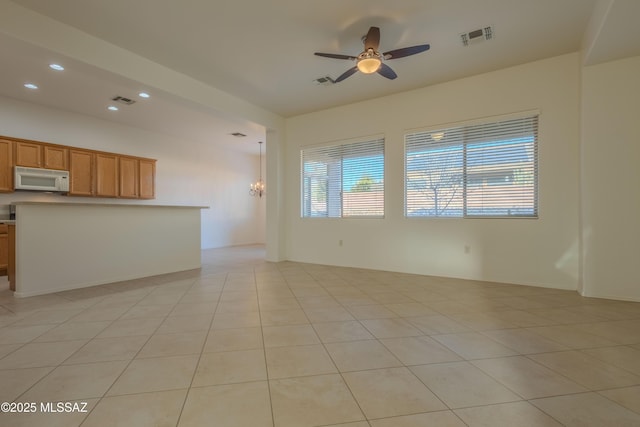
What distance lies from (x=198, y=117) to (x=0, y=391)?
555 cm

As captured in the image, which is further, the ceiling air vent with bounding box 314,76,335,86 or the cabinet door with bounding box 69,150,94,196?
the cabinet door with bounding box 69,150,94,196

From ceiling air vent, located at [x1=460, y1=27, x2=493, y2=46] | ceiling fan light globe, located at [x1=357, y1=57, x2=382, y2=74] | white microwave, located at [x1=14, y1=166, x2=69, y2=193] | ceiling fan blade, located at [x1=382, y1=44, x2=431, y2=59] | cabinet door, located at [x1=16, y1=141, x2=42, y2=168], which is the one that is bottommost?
white microwave, located at [x1=14, y1=166, x2=69, y2=193]

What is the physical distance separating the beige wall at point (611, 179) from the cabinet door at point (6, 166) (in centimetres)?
880

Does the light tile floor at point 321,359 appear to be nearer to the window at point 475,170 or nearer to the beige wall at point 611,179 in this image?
the beige wall at point 611,179

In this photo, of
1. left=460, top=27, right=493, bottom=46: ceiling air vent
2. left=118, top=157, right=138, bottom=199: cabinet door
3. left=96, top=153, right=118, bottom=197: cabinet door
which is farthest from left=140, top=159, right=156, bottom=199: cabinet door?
left=460, top=27, right=493, bottom=46: ceiling air vent

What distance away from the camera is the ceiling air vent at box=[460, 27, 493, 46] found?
3.28 meters

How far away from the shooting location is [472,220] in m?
4.39

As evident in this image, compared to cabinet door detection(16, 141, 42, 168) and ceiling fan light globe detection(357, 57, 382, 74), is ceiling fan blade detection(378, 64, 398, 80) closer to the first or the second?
ceiling fan light globe detection(357, 57, 382, 74)

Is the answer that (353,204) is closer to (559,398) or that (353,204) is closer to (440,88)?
(440,88)

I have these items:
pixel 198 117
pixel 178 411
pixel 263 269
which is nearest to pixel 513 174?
pixel 263 269

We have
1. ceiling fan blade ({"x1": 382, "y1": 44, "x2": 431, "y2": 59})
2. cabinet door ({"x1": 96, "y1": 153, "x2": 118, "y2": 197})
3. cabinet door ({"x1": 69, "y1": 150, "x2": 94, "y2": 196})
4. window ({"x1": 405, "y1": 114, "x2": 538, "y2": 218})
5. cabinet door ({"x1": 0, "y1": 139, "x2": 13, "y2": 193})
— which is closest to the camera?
ceiling fan blade ({"x1": 382, "y1": 44, "x2": 431, "y2": 59})

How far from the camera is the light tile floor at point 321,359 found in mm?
1421

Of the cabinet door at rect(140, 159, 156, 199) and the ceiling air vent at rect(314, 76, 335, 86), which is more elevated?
the ceiling air vent at rect(314, 76, 335, 86)

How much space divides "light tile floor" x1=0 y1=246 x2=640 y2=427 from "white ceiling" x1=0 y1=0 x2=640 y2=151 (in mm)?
2858
